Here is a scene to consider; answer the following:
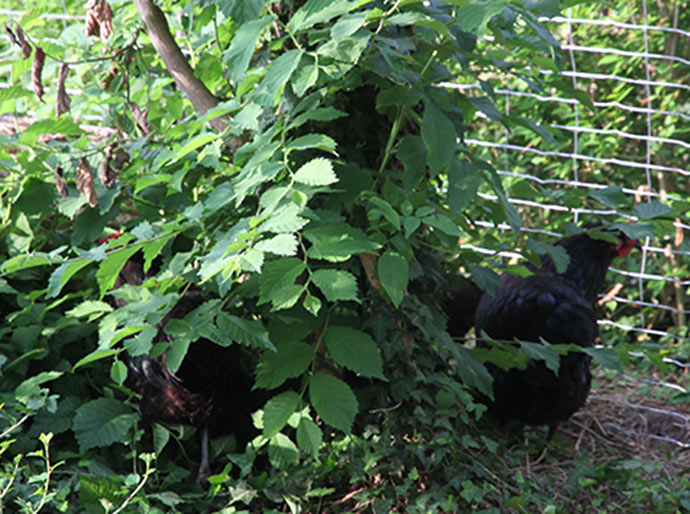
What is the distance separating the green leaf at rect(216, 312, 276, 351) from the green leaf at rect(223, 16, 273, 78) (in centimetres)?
58

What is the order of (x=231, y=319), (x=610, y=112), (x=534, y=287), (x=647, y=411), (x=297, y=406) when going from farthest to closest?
1. (x=610, y=112)
2. (x=647, y=411)
3. (x=534, y=287)
4. (x=297, y=406)
5. (x=231, y=319)

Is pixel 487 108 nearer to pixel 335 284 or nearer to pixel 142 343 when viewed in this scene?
pixel 335 284

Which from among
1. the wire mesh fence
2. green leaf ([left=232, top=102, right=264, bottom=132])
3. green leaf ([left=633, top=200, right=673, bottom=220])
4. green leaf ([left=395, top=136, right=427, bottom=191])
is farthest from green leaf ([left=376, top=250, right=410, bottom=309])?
the wire mesh fence

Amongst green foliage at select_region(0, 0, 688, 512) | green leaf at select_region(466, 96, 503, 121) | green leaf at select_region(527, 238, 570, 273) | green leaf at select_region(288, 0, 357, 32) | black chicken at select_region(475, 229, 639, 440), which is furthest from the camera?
black chicken at select_region(475, 229, 639, 440)

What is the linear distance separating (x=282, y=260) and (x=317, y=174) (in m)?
0.20

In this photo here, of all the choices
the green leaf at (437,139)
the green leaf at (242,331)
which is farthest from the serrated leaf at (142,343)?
the green leaf at (437,139)

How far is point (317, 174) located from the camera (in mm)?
1566

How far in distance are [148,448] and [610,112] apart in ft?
10.6

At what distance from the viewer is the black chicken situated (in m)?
2.77

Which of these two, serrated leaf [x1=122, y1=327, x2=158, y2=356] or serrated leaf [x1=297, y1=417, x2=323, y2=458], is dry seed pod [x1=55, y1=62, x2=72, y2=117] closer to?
serrated leaf [x1=122, y1=327, x2=158, y2=356]

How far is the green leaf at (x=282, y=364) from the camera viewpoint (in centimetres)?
186

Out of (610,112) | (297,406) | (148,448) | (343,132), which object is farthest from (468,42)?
(610,112)

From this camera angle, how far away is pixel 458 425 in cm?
237

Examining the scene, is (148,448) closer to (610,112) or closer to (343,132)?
(343,132)
